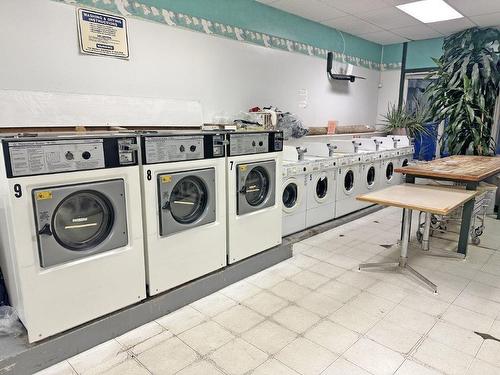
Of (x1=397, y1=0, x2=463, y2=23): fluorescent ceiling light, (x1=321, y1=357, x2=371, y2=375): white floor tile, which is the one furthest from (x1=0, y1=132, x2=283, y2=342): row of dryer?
(x1=397, y1=0, x2=463, y2=23): fluorescent ceiling light

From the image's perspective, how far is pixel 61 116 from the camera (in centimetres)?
285

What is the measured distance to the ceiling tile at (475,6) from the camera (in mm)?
4297

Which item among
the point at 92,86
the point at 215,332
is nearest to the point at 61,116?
the point at 92,86

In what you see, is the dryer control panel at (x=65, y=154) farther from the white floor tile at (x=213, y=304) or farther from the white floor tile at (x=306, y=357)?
the white floor tile at (x=306, y=357)

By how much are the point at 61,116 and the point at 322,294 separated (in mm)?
2604

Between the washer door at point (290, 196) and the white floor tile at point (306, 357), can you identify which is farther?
the washer door at point (290, 196)

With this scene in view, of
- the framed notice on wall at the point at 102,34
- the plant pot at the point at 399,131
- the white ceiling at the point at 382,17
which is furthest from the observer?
the plant pot at the point at 399,131

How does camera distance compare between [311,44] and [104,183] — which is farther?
[311,44]

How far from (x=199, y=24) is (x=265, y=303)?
2890 mm

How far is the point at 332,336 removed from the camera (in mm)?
2273

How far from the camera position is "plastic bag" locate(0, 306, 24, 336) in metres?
2.00

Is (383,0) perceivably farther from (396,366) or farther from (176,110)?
(396,366)

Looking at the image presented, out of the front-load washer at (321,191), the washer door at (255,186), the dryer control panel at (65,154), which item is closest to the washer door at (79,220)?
the dryer control panel at (65,154)

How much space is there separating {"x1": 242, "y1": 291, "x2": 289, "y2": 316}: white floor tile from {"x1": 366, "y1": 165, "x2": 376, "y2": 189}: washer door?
3040 millimetres
